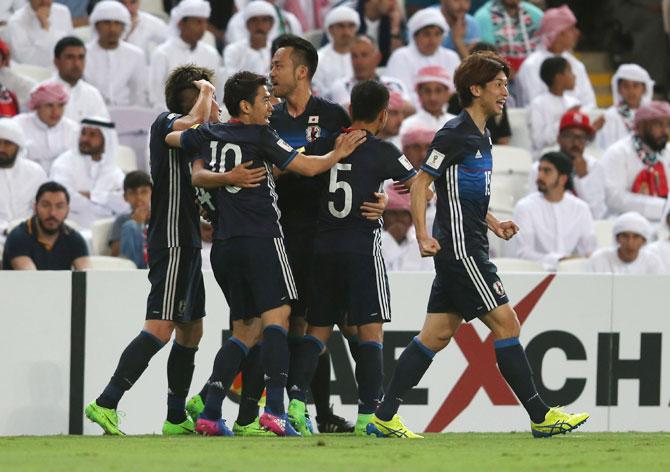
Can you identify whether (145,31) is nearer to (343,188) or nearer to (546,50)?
(546,50)

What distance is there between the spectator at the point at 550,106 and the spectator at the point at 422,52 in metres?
0.94

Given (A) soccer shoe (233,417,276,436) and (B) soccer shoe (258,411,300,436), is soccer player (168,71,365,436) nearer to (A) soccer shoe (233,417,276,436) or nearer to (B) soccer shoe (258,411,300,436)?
(B) soccer shoe (258,411,300,436)

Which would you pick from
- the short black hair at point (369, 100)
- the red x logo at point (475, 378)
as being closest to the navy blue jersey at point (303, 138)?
the short black hair at point (369, 100)

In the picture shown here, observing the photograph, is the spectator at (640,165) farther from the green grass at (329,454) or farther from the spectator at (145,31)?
the green grass at (329,454)

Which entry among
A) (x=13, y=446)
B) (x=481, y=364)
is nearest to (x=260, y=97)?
(x=13, y=446)

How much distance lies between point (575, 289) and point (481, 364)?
32.7 inches

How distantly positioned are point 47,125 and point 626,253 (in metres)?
5.10

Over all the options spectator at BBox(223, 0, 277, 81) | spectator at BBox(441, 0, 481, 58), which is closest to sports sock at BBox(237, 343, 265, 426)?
spectator at BBox(223, 0, 277, 81)

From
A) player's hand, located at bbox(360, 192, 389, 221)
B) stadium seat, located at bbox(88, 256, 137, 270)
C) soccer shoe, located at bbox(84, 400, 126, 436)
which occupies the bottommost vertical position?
soccer shoe, located at bbox(84, 400, 126, 436)

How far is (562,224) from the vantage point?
511 inches

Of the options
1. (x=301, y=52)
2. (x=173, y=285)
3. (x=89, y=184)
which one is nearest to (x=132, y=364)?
(x=173, y=285)

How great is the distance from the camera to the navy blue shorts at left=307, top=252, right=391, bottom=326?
8.12m

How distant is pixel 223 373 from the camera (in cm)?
802

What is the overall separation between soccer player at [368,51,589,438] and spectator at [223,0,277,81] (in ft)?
23.2
